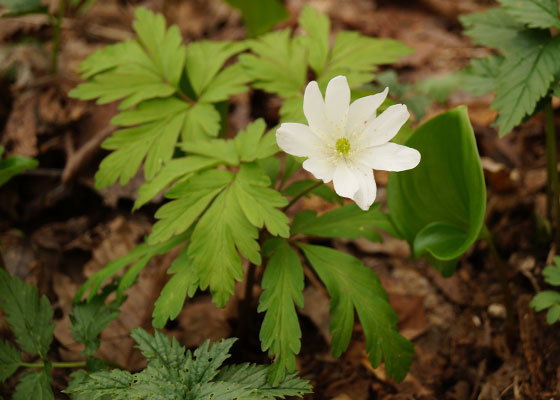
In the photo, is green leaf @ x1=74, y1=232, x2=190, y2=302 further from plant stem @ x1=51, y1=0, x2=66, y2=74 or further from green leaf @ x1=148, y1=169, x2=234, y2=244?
plant stem @ x1=51, y1=0, x2=66, y2=74

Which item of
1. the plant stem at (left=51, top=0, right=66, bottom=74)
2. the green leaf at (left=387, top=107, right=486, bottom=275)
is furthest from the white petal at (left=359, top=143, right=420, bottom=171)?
the plant stem at (left=51, top=0, right=66, bottom=74)

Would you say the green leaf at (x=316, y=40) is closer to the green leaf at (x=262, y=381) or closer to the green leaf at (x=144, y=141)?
the green leaf at (x=144, y=141)

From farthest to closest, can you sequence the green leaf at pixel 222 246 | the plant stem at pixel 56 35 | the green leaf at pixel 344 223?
the plant stem at pixel 56 35 < the green leaf at pixel 344 223 < the green leaf at pixel 222 246

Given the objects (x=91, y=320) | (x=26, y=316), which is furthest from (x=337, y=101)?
(x=26, y=316)

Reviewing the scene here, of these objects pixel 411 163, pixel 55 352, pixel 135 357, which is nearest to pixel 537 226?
pixel 411 163

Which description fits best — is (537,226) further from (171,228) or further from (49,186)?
(49,186)

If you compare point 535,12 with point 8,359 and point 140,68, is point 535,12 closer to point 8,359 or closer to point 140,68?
point 140,68

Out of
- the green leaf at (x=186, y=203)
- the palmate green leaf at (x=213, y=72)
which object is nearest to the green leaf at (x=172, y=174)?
the green leaf at (x=186, y=203)
